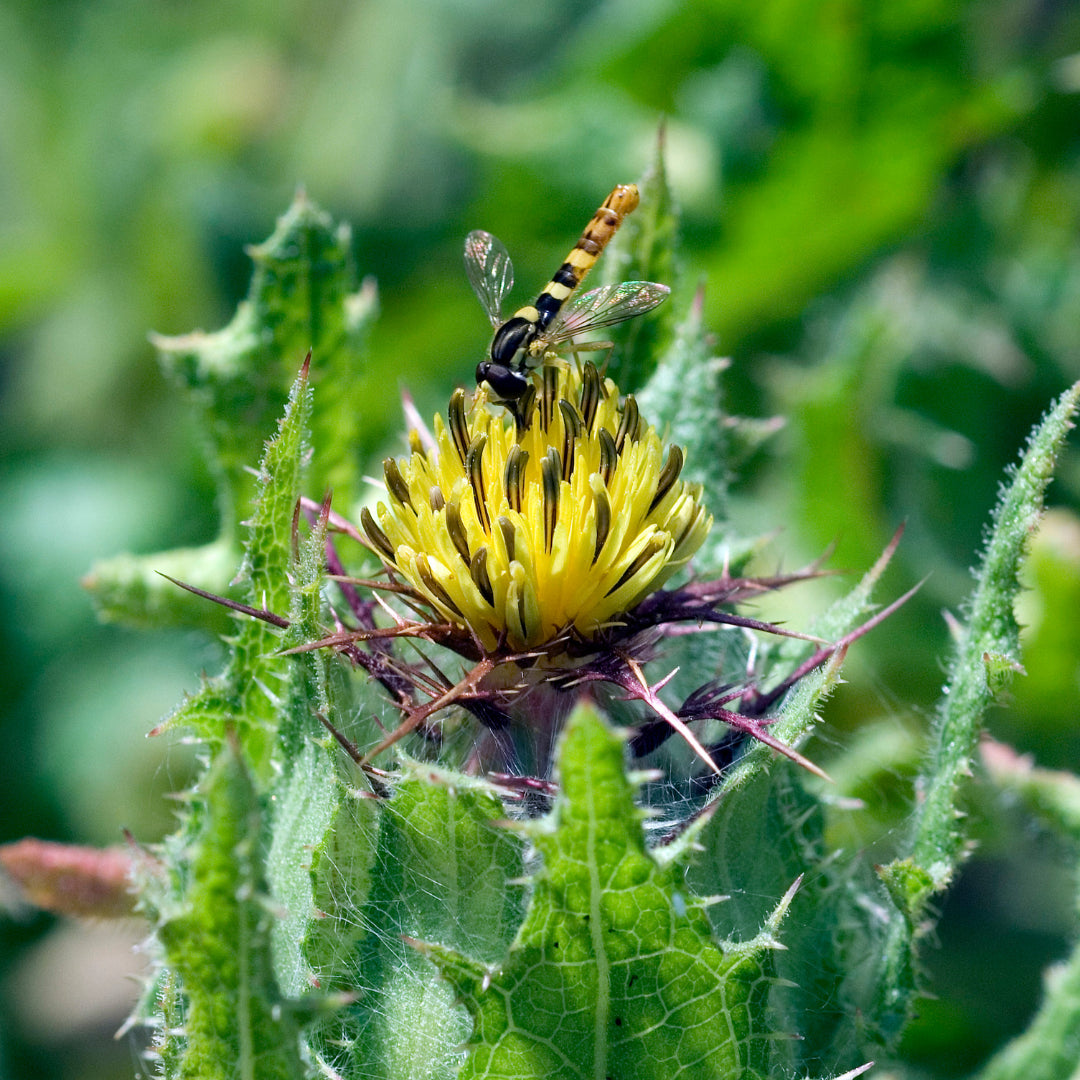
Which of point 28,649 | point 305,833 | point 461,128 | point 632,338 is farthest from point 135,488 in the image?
point 305,833

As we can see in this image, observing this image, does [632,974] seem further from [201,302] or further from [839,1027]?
[201,302]

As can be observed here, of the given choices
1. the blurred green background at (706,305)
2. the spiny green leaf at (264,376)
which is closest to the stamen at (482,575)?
the spiny green leaf at (264,376)

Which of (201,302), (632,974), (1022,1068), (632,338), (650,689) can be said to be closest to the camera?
(632,974)

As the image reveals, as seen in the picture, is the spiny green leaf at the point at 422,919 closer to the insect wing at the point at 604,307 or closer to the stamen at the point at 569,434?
the stamen at the point at 569,434

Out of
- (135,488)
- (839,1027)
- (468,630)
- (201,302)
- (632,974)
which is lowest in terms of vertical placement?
(839,1027)

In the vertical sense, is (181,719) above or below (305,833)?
above

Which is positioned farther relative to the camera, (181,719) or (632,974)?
(181,719)

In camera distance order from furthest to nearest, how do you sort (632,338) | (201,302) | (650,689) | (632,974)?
(201,302)
(632,338)
(650,689)
(632,974)

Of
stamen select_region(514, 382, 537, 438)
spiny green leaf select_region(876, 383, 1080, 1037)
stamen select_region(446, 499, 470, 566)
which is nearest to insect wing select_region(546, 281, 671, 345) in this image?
stamen select_region(514, 382, 537, 438)

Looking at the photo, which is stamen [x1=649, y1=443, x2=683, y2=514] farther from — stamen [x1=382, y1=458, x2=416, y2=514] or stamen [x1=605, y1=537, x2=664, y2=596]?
stamen [x1=382, y1=458, x2=416, y2=514]
